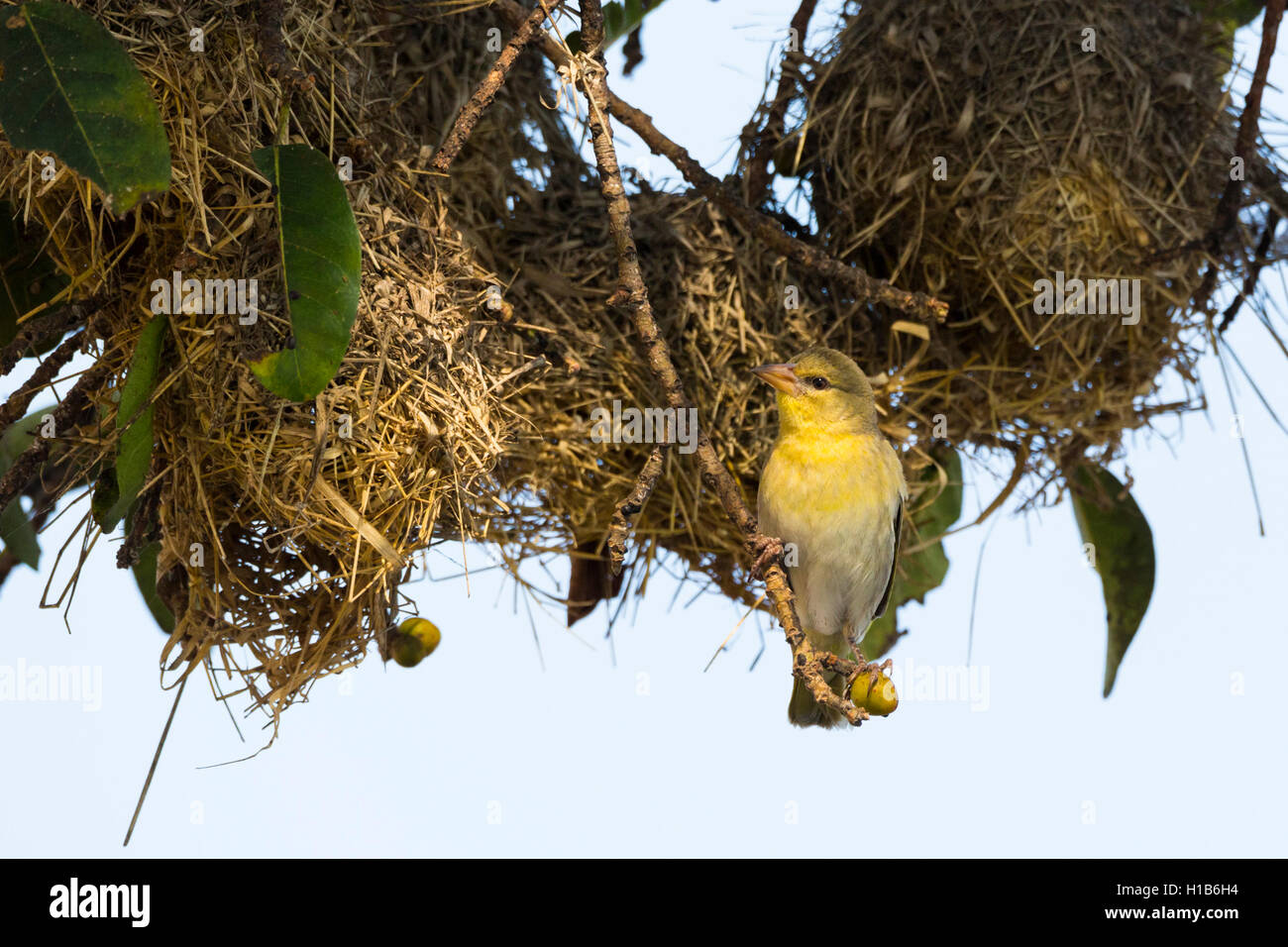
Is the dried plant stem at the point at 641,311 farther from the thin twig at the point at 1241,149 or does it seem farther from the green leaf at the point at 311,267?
the thin twig at the point at 1241,149

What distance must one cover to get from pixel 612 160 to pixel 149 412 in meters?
0.77

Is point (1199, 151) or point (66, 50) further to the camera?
point (1199, 151)

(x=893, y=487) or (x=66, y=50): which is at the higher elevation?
(x=66, y=50)

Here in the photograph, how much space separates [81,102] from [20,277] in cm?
48

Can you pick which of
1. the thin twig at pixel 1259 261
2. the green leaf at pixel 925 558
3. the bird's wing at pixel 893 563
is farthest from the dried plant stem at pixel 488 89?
the thin twig at pixel 1259 261

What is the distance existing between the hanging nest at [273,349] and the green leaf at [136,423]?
0.04 meters

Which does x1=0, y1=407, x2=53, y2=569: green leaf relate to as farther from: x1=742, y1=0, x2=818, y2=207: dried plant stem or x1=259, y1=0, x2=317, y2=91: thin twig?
x1=742, y1=0, x2=818, y2=207: dried plant stem

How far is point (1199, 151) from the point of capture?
2.60m

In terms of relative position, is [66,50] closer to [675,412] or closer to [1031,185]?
[675,412]

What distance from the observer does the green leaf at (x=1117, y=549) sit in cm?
287

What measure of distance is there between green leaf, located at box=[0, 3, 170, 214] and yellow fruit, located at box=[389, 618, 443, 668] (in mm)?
887

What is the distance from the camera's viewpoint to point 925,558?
3.01 metres

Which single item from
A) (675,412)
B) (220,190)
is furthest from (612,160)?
(220,190)

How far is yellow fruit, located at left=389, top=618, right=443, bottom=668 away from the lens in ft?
7.29
